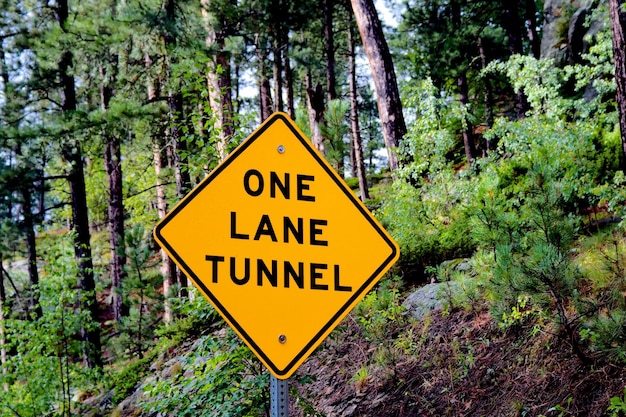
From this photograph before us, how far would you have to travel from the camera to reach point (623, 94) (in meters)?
7.07

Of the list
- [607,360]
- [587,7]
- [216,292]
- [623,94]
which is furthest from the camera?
[587,7]

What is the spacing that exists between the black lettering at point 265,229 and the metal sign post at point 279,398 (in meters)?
0.68

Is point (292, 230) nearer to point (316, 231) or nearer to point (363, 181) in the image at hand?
point (316, 231)

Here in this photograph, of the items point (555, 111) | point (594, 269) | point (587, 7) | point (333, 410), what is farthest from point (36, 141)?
point (587, 7)

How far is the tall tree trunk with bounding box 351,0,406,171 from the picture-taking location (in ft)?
30.2

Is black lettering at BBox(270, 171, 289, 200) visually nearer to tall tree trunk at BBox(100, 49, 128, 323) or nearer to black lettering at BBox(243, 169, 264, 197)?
black lettering at BBox(243, 169, 264, 197)

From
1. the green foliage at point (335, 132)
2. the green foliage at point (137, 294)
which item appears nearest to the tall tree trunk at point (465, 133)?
the green foliage at point (335, 132)

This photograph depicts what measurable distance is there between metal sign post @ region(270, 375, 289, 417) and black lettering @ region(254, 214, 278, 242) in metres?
0.68

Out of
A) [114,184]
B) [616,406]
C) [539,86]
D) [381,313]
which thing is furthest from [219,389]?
[114,184]

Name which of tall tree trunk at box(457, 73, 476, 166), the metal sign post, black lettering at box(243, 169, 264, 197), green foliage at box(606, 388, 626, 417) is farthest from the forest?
black lettering at box(243, 169, 264, 197)

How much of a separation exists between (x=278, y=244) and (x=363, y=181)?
18.6 m

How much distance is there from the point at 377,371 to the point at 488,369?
49.3 inches

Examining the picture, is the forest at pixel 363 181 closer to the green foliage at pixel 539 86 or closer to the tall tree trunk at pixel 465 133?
the green foliage at pixel 539 86

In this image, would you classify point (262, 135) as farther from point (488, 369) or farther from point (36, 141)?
point (36, 141)
